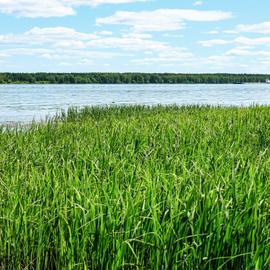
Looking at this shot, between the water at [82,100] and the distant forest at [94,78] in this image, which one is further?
the distant forest at [94,78]

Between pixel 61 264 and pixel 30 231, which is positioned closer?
pixel 61 264

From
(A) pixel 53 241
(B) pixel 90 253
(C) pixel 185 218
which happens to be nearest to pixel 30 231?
(A) pixel 53 241

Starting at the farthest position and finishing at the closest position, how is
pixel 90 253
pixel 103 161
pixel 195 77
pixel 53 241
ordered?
pixel 195 77 < pixel 103 161 < pixel 53 241 < pixel 90 253

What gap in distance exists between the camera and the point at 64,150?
7.79 metres

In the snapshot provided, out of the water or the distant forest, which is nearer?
the water

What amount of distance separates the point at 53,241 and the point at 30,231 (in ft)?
0.86

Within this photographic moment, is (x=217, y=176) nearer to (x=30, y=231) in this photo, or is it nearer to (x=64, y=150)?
(x=30, y=231)

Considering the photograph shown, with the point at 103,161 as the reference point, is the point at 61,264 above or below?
below

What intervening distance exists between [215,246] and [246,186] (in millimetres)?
824

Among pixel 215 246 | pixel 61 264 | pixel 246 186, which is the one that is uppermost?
pixel 246 186

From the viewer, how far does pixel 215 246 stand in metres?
3.62

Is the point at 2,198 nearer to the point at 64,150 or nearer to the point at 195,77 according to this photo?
the point at 64,150

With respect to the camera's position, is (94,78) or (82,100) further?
(94,78)

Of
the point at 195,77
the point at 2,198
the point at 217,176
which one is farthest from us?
the point at 195,77
